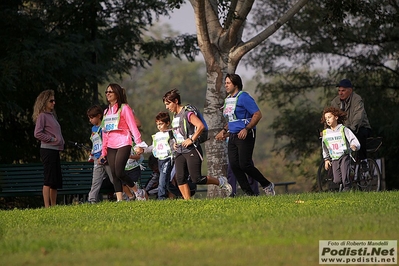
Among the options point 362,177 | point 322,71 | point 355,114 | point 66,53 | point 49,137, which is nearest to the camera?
point 49,137

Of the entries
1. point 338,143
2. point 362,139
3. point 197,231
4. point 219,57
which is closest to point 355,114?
point 362,139

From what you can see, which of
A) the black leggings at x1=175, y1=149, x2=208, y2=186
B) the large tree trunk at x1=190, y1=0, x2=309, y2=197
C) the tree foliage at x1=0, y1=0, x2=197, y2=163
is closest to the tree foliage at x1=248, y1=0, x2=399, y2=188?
the tree foliage at x1=0, y1=0, x2=197, y2=163

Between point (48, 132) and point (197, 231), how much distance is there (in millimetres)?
7195

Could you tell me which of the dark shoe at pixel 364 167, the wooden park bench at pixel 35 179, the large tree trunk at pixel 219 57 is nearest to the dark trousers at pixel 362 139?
the dark shoe at pixel 364 167

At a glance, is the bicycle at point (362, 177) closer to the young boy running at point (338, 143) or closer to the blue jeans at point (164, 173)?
the young boy running at point (338, 143)

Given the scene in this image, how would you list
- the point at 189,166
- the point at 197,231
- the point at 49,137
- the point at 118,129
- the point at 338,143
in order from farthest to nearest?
the point at 49,137 < the point at 338,143 < the point at 118,129 < the point at 189,166 < the point at 197,231

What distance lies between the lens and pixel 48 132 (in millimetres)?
16797

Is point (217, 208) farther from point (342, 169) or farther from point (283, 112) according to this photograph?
point (283, 112)

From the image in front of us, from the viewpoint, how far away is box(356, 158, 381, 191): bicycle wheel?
17391 mm

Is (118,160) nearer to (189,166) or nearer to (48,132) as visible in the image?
(189,166)

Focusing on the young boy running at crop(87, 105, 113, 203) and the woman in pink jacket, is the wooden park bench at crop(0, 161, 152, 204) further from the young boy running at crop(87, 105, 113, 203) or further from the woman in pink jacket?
the woman in pink jacket

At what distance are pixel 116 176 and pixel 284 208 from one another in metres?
4.15

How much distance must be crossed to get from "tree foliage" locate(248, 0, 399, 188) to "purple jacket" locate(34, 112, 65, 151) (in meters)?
16.9

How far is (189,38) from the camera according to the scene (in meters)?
28.7
